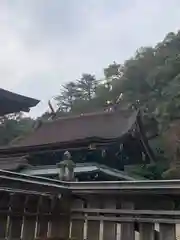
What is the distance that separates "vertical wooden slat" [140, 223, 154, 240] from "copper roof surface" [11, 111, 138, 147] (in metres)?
8.48

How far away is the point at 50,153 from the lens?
11719 mm

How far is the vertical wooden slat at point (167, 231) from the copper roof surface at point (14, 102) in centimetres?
225

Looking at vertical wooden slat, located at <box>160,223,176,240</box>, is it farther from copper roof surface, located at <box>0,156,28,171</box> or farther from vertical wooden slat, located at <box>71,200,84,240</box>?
copper roof surface, located at <box>0,156,28,171</box>

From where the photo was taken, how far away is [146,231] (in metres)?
3.33

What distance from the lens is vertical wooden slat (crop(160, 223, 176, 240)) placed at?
3.14 m

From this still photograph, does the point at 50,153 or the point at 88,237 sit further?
the point at 50,153

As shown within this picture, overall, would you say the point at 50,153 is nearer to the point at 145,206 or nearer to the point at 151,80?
the point at 145,206

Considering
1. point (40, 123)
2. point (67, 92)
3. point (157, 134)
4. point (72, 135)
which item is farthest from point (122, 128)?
point (67, 92)

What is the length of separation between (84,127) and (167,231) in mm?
10859

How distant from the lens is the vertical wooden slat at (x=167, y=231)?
3.14 metres

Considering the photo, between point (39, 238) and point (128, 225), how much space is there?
2.88 feet

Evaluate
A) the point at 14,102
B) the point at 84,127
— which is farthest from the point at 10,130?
the point at 14,102

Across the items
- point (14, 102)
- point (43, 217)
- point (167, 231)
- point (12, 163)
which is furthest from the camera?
point (12, 163)

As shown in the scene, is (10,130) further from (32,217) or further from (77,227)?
(32,217)
